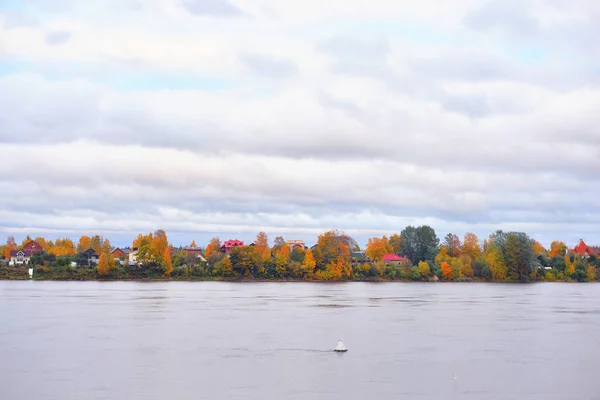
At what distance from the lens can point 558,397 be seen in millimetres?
26828

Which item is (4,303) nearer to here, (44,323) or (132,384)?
(44,323)

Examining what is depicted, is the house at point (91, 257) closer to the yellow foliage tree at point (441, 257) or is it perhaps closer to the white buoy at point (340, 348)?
the yellow foliage tree at point (441, 257)

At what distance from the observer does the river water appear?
91.6 ft

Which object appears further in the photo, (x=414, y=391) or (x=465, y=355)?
(x=465, y=355)

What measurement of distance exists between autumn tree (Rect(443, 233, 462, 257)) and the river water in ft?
379

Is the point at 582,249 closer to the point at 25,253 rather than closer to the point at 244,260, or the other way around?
the point at 244,260

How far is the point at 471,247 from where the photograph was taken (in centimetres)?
17550

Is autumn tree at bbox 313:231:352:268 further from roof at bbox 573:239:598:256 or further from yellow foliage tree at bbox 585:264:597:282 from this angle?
roof at bbox 573:239:598:256

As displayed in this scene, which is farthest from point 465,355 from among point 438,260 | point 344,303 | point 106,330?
point 438,260

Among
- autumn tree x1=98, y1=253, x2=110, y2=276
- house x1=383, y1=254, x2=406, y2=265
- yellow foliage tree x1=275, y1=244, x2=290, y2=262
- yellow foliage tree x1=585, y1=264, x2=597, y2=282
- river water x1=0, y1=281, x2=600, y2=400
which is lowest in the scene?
river water x1=0, y1=281, x2=600, y2=400

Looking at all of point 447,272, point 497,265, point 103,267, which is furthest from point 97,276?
point 497,265

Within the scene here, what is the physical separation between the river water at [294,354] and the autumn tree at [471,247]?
359 feet

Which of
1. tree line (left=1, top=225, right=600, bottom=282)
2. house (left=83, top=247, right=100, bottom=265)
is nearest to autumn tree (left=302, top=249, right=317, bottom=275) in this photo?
tree line (left=1, top=225, right=600, bottom=282)

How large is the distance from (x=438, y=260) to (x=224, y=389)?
135 metres
